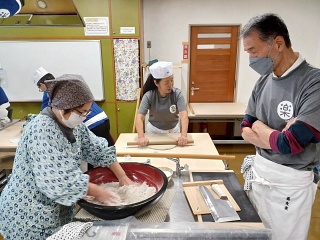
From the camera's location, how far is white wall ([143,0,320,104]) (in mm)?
3861

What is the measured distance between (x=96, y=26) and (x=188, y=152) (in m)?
2.45

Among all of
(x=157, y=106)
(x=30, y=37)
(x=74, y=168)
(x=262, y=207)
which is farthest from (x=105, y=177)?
(x=30, y=37)

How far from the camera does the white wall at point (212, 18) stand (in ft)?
12.7

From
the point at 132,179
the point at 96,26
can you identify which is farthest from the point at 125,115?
the point at 132,179

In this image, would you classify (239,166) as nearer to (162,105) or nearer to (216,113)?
(216,113)

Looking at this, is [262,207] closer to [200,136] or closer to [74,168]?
[74,168]

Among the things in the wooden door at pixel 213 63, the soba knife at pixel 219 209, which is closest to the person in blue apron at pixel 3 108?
the soba knife at pixel 219 209

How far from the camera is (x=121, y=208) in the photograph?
0.91 meters

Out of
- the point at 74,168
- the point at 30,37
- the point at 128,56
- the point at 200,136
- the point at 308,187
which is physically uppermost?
the point at 30,37

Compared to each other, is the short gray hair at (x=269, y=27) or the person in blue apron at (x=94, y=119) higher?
the short gray hair at (x=269, y=27)

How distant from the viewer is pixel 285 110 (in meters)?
1.09

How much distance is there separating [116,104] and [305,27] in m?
3.25

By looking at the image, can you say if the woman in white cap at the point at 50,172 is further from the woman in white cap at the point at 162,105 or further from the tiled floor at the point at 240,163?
the tiled floor at the point at 240,163

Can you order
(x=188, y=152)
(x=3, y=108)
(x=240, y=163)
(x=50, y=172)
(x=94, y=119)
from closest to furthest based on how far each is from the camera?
(x=50, y=172), (x=188, y=152), (x=94, y=119), (x=3, y=108), (x=240, y=163)
